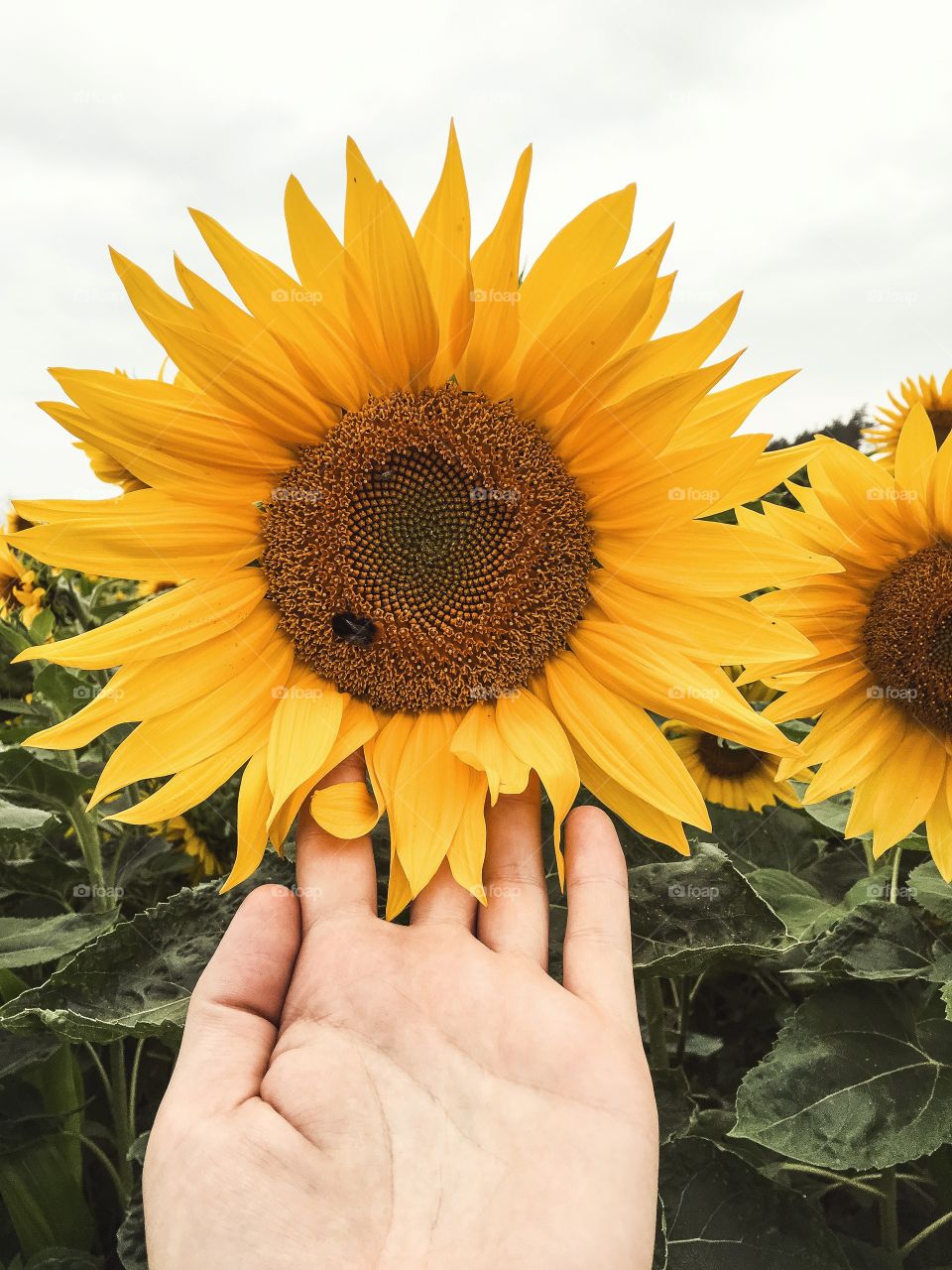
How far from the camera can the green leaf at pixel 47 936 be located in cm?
221

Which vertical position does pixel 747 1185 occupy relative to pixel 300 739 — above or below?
below

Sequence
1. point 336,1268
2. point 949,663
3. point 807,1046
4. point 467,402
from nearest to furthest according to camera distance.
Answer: point 336,1268, point 467,402, point 807,1046, point 949,663

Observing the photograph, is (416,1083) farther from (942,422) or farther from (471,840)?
(942,422)

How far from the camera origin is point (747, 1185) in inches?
87.1

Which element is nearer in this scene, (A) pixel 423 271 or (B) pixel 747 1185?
(A) pixel 423 271

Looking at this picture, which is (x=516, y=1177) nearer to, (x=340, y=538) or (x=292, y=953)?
(x=292, y=953)

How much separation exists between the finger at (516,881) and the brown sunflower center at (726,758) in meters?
1.51

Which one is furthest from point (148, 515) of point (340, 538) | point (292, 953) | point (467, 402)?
point (292, 953)

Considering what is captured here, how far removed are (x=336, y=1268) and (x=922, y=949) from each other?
1414mm

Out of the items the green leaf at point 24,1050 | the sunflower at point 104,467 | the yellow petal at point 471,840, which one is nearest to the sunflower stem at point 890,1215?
the yellow petal at point 471,840

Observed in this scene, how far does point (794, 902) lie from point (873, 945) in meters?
0.41

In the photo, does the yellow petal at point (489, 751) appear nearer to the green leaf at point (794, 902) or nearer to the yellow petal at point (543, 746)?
the yellow petal at point (543, 746)
